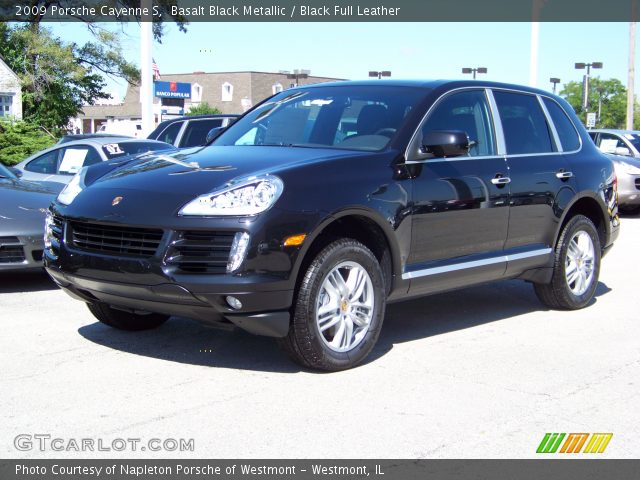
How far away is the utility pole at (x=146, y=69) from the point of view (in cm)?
1861

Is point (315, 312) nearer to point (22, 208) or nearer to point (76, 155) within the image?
point (22, 208)

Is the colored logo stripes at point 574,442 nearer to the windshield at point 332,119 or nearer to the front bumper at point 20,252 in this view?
the windshield at point 332,119

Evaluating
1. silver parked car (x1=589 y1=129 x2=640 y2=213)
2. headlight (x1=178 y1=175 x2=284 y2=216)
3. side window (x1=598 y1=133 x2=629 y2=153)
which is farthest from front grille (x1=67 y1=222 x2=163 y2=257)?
side window (x1=598 y1=133 x2=629 y2=153)

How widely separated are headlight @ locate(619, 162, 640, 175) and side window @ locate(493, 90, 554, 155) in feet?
33.7

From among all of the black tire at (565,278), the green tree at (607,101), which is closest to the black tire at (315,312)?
the black tire at (565,278)

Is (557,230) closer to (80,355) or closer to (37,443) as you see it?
(80,355)

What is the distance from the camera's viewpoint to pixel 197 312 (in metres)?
4.83

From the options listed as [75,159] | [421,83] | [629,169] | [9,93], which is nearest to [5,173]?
[75,159]

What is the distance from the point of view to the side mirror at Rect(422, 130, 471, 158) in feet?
18.3

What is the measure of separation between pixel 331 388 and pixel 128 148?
757cm

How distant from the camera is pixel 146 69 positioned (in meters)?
18.8

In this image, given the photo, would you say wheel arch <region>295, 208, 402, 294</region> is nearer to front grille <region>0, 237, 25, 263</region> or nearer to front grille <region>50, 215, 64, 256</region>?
front grille <region>50, 215, 64, 256</region>

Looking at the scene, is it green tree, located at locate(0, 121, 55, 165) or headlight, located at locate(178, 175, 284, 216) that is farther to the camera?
green tree, located at locate(0, 121, 55, 165)

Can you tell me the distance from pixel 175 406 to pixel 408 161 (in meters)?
2.17
